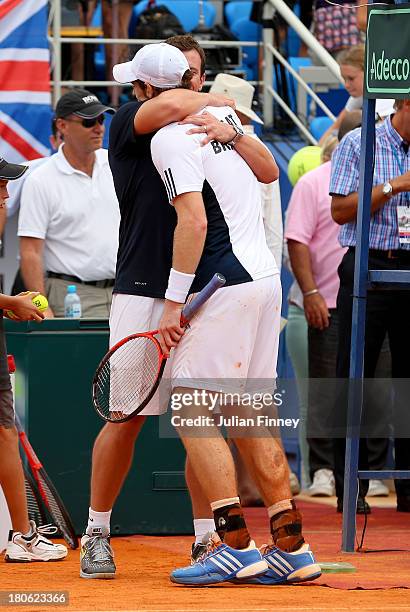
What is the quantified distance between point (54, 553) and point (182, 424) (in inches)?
51.0

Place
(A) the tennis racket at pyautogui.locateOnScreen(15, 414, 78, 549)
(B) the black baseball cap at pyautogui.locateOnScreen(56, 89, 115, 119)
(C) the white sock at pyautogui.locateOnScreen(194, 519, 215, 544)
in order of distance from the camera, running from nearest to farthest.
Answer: (C) the white sock at pyautogui.locateOnScreen(194, 519, 215, 544) < (A) the tennis racket at pyautogui.locateOnScreen(15, 414, 78, 549) < (B) the black baseball cap at pyautogui.locateOnScreen(56, 89, 115, 119)

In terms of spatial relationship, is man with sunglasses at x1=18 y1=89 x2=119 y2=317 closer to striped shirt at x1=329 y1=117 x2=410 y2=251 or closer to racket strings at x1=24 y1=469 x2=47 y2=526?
racket strings at x1=24 y1=469 x2=47 y2=526

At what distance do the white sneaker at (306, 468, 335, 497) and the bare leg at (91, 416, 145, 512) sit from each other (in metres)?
3.16

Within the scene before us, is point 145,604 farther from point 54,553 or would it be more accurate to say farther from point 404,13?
point 404,13

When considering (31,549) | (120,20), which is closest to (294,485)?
(31,549)

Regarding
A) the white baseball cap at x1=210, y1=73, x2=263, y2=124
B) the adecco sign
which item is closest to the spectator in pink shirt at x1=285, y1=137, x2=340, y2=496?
the white baseball cap at x1=210, y1=73, x2=263, y2=124

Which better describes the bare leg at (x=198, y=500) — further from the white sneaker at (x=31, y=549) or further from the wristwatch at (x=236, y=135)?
the wristwatch at (x=236, y=135)

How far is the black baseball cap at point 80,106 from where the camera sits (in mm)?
7934

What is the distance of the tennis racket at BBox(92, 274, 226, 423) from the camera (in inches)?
209

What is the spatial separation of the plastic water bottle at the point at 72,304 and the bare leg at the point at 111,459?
178 centimetres

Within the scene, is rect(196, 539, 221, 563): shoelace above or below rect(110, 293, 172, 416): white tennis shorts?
below

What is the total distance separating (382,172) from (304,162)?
2.13 metres

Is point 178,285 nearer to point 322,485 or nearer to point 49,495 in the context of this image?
point 49,495

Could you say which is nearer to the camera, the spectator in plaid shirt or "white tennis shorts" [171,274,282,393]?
"white tennis shorts" [171,274,282,393]
